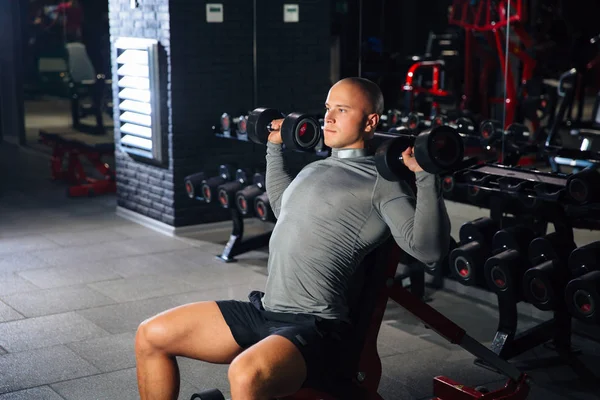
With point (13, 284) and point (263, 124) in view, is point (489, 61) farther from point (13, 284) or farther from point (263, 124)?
point (263, 124)

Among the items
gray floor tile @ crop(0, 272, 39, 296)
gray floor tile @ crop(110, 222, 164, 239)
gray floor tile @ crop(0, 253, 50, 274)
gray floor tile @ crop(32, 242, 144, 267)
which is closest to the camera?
gray floor tile @ crop(0, 272, 39, 296)

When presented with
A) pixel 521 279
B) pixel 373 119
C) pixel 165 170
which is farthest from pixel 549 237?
pixel 165 170

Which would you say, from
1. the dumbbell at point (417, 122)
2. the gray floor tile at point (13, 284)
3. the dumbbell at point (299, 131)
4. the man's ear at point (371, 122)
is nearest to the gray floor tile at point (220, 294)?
the gray floor tile at point (13, 284)

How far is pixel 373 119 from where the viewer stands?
2.04m

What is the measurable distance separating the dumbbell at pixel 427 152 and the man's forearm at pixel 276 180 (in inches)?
18.9

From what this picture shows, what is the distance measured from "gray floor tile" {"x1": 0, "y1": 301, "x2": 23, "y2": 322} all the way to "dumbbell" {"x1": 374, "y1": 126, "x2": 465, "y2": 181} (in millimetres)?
2105

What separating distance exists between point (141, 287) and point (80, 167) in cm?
264

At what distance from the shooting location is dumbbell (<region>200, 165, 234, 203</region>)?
4379 millimetres

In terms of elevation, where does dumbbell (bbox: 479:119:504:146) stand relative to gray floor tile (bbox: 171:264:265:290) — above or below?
above

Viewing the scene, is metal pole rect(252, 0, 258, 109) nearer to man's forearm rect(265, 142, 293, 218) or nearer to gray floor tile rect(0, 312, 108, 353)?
gray floor tile rect(0, 312, 108, 353)

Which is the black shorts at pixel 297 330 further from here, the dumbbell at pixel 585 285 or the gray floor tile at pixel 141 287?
the gray floor tile at pixel 141 287

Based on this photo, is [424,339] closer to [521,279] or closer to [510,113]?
[521,279]

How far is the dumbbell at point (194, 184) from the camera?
177 inches

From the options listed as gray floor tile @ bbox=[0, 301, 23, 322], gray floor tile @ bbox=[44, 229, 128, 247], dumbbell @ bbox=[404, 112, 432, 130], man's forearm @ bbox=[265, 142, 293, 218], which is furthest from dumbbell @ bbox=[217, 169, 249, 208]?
man's forearm @ bbox=[265, 142, 293, 218]
